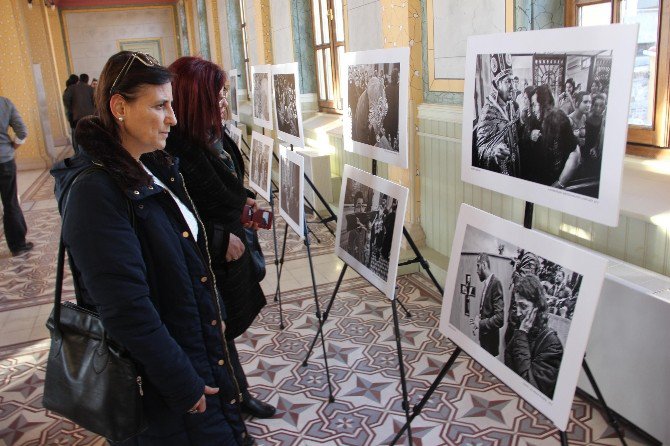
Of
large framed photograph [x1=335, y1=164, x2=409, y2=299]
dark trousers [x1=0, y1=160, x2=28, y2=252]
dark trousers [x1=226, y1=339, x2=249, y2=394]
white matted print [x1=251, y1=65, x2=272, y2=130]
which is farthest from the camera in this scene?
dark trousers [x1=0, y1=160, x2=28, y2=252]

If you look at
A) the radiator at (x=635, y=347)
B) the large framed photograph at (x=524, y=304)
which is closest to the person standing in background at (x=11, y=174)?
the large framed photograph at (x=524, y=304)

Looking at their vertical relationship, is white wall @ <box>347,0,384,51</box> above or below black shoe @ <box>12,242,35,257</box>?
above

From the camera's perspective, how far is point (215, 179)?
8.00ft

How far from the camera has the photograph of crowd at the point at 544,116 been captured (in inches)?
64.1

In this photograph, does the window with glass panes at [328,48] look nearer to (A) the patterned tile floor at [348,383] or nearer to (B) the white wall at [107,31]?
(A) the patterned tile floor at [348,383]

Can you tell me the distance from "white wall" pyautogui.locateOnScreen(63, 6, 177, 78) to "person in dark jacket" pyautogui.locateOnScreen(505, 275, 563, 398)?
20.3m

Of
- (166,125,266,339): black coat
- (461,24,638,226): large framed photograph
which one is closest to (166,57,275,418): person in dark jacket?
(166,125,266,339): black coat

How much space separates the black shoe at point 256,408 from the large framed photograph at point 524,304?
126 centimetres

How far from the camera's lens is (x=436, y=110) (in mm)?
4348

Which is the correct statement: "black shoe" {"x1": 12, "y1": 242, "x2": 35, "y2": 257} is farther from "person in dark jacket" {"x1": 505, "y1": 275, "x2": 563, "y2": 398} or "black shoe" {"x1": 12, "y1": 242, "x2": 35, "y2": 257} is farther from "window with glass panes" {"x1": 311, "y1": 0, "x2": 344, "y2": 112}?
"person in dark jacket" {"x1": 505, "y1": 275, "x2": 563, "y2": 398}

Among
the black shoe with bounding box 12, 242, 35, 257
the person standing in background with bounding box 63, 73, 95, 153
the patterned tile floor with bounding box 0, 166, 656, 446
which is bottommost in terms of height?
the black shoe with bounding box 12, 242, 35, 257

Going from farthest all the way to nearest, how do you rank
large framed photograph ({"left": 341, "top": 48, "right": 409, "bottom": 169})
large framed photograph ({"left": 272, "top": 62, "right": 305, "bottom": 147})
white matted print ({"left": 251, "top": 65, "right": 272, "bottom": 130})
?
white matted print ({"left": 251, "top": 65, "right": 272, "bottom": 130}) < large framed photograph ({"left": 272, "top": 62, "right": 305, "bottom": 147}) < large framed photograph ({"left": 341, "top": 48, "right": 409, "bottom": 169})

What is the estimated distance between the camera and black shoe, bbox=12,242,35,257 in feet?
20.7

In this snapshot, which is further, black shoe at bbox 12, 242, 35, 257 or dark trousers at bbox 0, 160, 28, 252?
black shoe at bbox 12, 242, 35, 257
